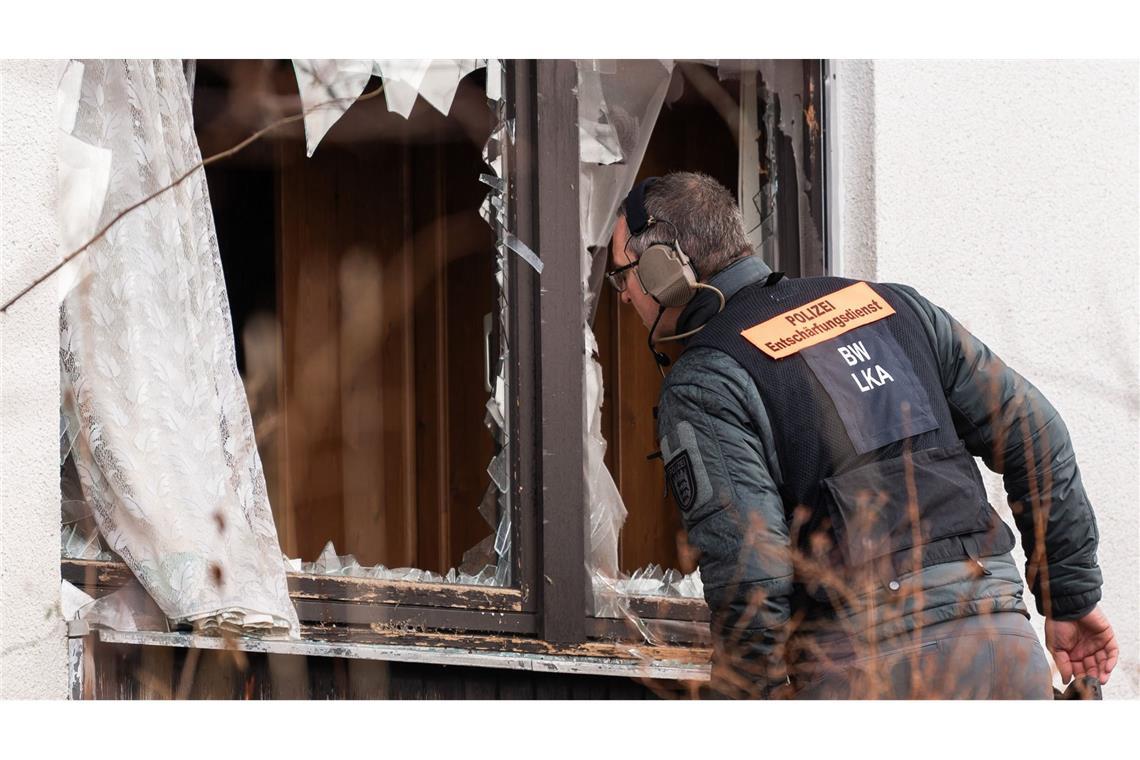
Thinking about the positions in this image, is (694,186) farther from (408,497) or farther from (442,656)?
(408,497)

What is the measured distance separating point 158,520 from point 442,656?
2.28 feet

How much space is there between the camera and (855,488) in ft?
8.05

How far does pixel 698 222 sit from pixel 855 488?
0.64 meters

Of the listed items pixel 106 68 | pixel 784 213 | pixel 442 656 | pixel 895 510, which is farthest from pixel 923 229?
pixel 106 68

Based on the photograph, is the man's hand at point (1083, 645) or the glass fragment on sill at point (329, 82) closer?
the man's hand at point (1083, 645)

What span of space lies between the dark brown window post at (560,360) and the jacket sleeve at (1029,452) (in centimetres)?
82

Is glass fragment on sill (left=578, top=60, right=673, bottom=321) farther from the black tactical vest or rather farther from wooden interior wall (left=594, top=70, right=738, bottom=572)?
wooden interior wall (left=594, top=70, right=738, bottom=572)

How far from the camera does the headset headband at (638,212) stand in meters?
2.82

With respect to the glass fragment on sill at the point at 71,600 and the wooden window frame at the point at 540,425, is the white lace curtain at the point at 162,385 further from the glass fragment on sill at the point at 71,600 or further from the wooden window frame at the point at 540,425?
the wooden window frame at the point at 540,425

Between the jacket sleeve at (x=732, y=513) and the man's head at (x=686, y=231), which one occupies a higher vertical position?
the man's head at (x=686, y=231)

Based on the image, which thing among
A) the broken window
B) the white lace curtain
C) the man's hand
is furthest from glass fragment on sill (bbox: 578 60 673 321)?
the man's hand

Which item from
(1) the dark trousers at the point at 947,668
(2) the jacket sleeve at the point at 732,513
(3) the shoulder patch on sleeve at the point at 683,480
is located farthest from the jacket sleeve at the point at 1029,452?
(3) the shoulder patch on sleeve at the point at 683,480

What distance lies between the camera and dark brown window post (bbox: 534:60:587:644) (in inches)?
125

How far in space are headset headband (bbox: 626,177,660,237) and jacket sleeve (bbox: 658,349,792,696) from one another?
1.31 ft
